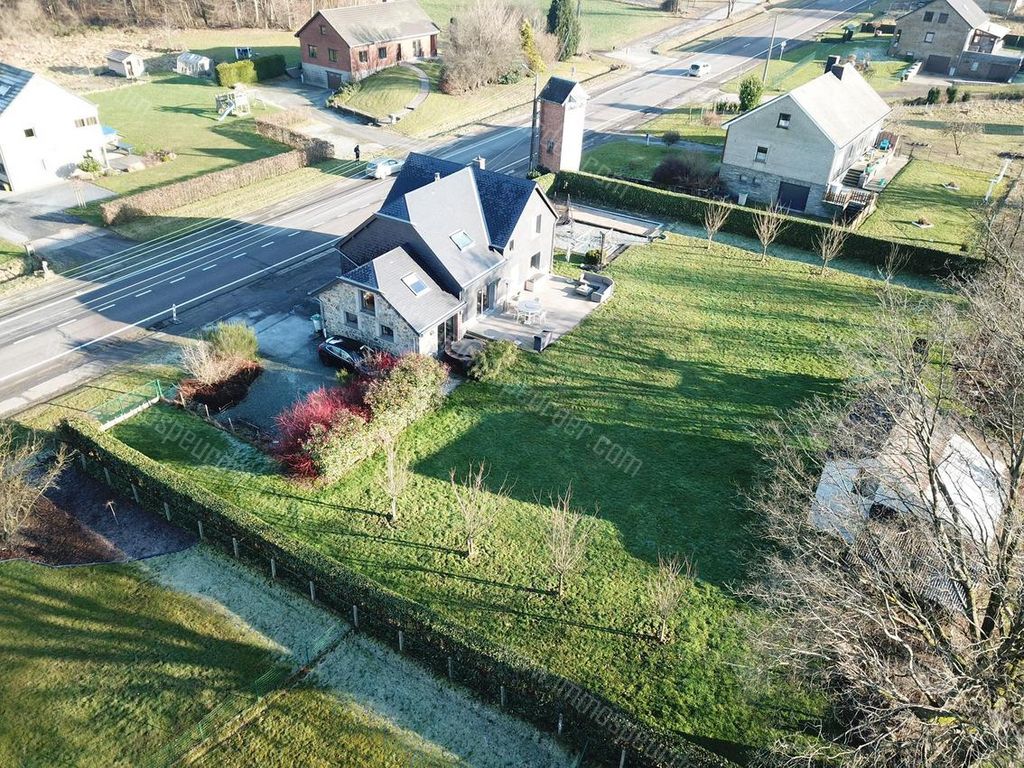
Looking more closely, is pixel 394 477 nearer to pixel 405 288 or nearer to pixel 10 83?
pixel 405 288

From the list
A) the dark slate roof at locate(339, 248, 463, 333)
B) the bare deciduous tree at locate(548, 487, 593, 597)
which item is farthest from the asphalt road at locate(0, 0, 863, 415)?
the bare deciduous tree at locate(548, 487, 593, 597)

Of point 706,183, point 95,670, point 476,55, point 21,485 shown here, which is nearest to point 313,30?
point 476,55

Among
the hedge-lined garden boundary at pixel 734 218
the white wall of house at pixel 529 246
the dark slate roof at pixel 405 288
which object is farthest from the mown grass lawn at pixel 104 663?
the hedge-lined garden boundary at pixel 734 218

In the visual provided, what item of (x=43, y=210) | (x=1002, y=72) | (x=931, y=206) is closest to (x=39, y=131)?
(x=43, y=210)

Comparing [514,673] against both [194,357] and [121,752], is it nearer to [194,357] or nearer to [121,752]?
[121,752]

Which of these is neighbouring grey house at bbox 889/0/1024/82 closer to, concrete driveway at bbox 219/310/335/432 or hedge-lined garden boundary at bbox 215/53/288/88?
hedge-lined garden boundary at bbox 215/53/288/88

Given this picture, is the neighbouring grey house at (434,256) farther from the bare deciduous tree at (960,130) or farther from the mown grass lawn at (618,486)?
the bare deciduous tree at (960,130)
